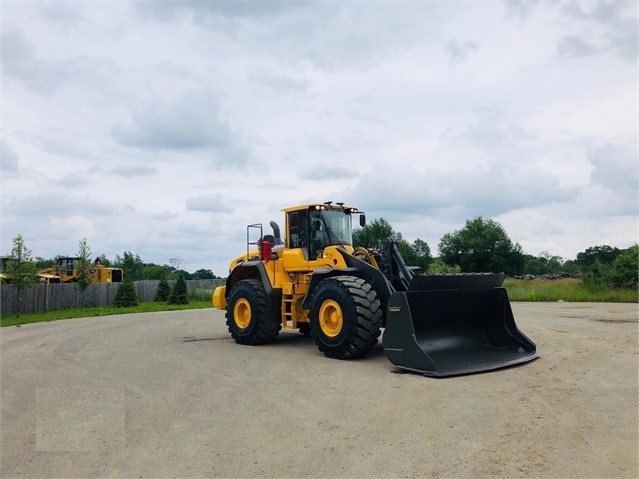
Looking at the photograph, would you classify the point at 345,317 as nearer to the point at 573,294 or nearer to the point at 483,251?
the point at 573,294

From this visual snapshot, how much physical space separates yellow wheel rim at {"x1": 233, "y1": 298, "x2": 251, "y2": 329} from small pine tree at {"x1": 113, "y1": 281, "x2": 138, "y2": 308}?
21.2m

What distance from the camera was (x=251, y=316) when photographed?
12.1m

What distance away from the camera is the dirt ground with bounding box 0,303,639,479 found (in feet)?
16.5

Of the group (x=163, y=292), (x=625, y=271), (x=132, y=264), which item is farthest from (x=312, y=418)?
(x=132, y=264)

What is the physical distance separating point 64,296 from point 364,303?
2506 cm

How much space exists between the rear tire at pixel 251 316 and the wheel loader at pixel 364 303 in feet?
0.07

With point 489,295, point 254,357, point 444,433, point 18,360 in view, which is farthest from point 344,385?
point 18,360

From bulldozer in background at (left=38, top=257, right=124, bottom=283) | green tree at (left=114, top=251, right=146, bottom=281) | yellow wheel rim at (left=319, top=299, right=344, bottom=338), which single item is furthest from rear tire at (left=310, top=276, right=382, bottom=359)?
green tree at (left=114, top=251, right=146, bottom=281)

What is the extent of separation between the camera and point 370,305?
9406mm

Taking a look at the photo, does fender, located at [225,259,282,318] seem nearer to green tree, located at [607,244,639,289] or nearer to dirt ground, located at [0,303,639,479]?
dirt ground, located at [0,303,639,479]

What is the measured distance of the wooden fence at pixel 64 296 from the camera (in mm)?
26234

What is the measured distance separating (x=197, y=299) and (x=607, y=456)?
34.7 metres

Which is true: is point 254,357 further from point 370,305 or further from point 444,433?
point 444,433

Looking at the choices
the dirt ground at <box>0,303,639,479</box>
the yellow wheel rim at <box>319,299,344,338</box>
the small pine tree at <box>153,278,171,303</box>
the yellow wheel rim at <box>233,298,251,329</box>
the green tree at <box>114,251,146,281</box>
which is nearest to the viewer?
the dirt ground at <box>0,303,639,479</box>
